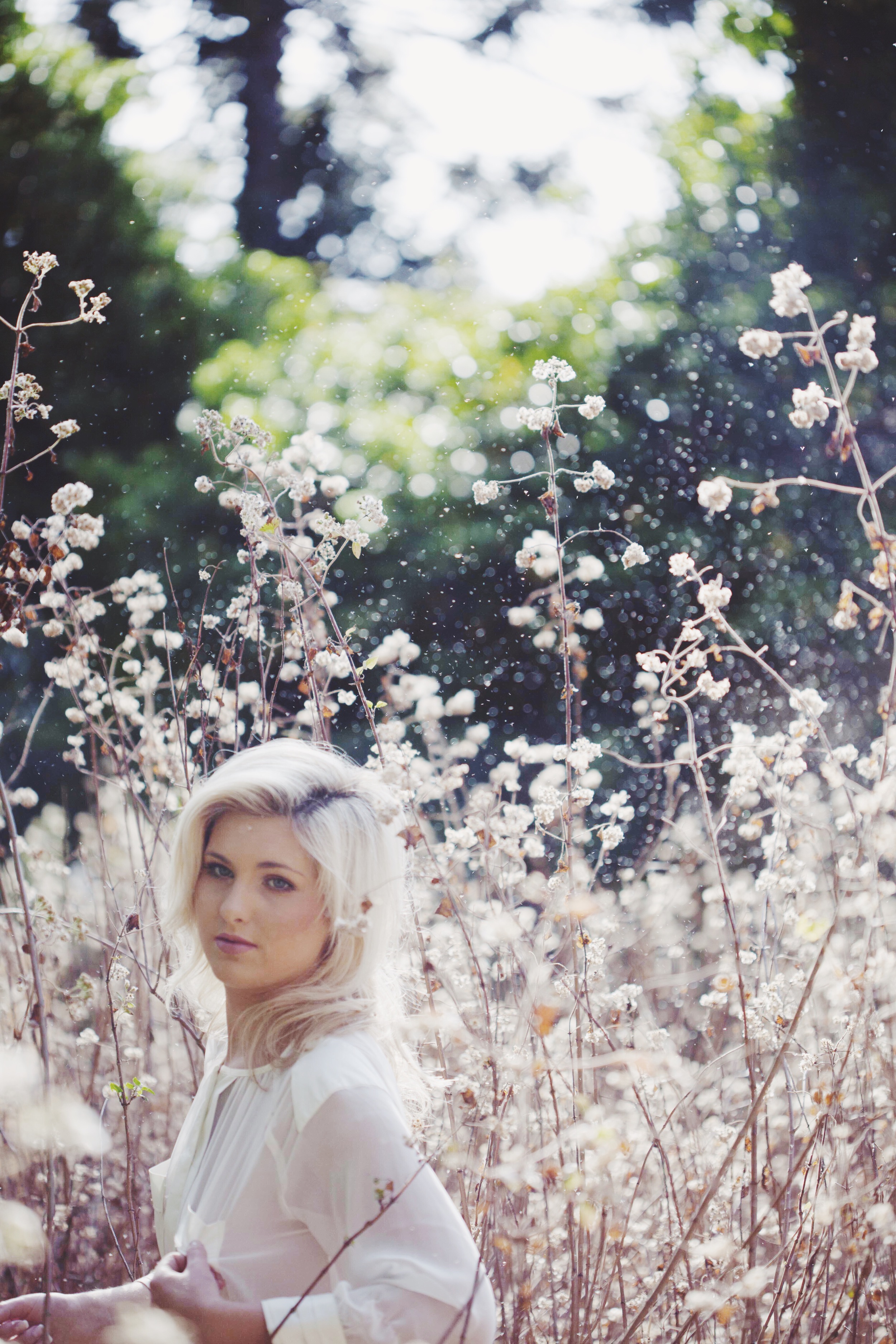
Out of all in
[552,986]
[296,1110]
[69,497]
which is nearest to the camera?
[296,1110]

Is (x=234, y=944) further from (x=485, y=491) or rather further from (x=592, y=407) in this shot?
(x=592, y=407)

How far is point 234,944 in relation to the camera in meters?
1.14

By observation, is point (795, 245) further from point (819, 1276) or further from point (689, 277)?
point (819, 1276)

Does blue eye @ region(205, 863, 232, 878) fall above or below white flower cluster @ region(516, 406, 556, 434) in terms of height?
below

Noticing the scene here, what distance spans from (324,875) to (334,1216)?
0.34 metres

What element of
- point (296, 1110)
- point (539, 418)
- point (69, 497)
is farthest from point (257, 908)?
point (539, 418)

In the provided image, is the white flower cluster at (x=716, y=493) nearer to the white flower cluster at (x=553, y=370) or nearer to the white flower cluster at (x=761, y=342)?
the white flower cluster at (x=761, y=342)

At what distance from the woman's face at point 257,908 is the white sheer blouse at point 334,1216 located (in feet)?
0.33

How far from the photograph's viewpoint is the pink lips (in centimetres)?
113

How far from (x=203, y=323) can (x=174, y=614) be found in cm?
138

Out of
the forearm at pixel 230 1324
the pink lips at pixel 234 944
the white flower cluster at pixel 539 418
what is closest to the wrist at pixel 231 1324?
the forearm at pixel 230 1324

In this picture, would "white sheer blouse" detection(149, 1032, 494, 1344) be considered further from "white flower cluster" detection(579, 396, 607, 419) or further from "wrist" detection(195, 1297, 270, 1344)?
"white flower cluster" detection(579, 396, 607, 419)

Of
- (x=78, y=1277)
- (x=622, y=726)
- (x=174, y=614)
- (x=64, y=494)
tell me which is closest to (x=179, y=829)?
(x=64, y=494)

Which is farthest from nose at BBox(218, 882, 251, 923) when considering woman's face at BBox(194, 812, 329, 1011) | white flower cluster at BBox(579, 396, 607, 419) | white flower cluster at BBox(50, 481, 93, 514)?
white flower cluster at BBox(579, 396, 607, 419)
